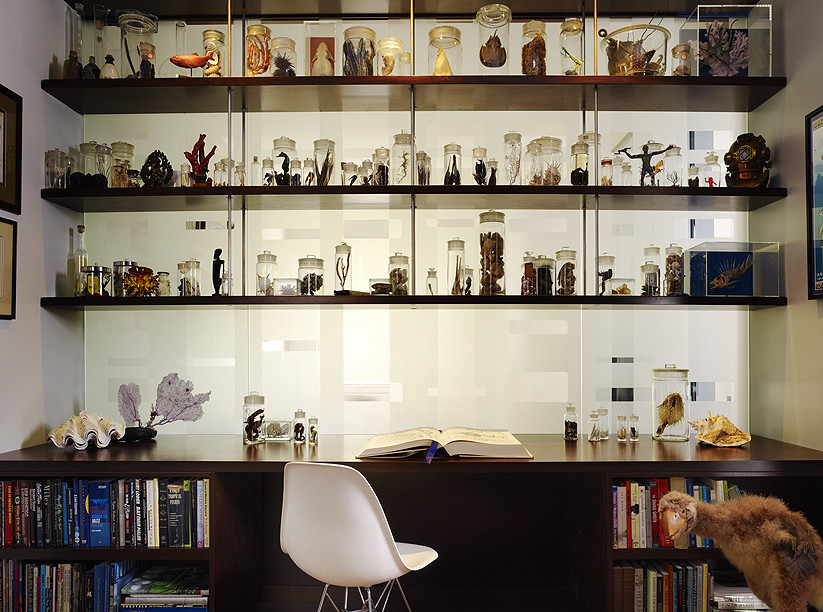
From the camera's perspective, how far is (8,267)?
2.38 metres

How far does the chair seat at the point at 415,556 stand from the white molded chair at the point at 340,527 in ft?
0.12

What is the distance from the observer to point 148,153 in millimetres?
2959

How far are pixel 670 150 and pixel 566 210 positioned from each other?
0.49 metres

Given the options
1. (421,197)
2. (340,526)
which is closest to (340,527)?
(340,526)

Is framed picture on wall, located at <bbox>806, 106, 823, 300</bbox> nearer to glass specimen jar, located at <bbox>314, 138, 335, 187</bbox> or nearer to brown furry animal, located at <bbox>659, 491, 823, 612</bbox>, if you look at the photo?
brown furry animal, located at <bbox>659, 491, 823, 612</bbox>

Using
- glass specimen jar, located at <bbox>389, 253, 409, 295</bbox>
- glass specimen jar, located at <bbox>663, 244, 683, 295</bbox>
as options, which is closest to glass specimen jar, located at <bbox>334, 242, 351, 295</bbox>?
glass specimen jar, located at <bbox>389, 253, 409, 295</bbox>

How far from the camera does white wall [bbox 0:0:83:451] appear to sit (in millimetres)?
2410

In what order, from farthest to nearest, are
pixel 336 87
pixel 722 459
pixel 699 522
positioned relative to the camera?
pixel 336 87 → pixel 722 459 → pixel 699 522

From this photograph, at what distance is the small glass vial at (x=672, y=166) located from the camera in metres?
2.71

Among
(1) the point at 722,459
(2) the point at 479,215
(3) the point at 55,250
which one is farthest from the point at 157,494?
(1) the point at 722,459

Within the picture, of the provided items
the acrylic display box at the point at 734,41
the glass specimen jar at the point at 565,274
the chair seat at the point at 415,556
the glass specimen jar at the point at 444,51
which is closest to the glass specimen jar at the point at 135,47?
the glass specimen jar at the point at 444,51

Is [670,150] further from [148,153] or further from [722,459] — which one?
[148,153]

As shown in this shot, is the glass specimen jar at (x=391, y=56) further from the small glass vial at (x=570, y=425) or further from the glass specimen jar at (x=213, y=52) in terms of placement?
the small glass vial at (x=570, y=425)

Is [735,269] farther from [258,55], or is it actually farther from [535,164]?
[258,55]
